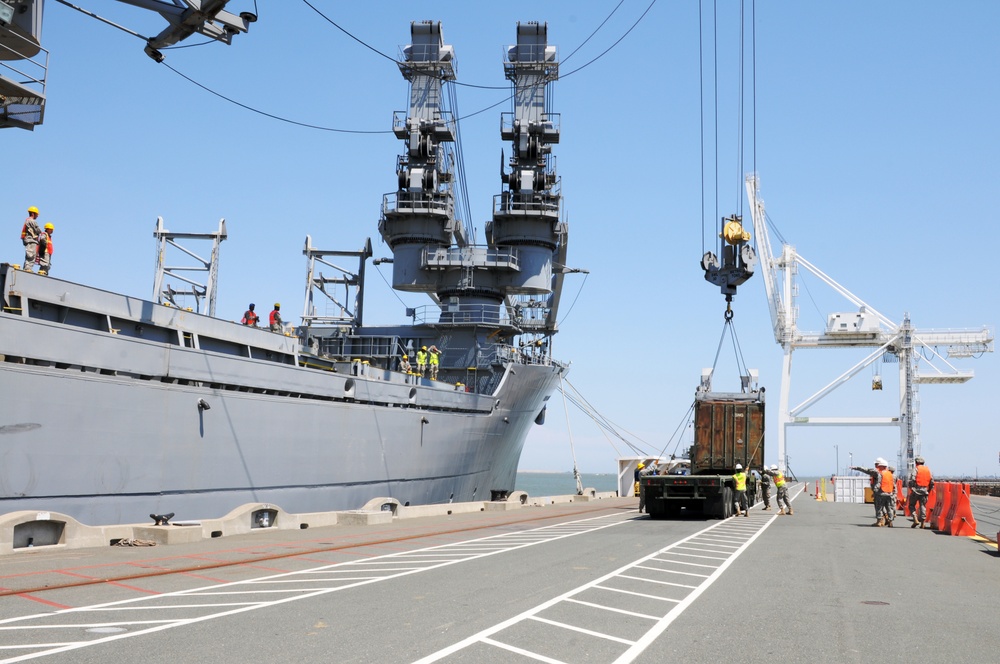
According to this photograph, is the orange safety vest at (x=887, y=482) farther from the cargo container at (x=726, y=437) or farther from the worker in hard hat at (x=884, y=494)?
the cargo container at (x=726, y=437)

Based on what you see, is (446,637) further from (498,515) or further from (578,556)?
(498,515)

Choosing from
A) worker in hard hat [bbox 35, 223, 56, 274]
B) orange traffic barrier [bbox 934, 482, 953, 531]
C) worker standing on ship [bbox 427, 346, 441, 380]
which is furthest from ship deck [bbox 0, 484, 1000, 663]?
worker standing on ship [bbox 427, 346, 441, 380]

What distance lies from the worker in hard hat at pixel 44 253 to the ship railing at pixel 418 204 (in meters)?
20.4

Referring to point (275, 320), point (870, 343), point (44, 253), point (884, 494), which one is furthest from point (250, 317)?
point (870, 343)

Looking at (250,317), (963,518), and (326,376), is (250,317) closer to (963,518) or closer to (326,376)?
(326,376)

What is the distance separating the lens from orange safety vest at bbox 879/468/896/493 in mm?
22344

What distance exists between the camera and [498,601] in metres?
9.09

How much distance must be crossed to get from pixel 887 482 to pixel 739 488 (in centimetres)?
410

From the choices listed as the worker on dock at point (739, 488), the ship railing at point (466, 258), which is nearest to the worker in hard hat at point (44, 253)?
the worker on dock at point (739, 488)

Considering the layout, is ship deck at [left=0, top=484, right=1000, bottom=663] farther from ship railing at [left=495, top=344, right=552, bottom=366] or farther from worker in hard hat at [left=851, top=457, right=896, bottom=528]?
ship railing at [left=495, top=344, right=552, bottom=366]

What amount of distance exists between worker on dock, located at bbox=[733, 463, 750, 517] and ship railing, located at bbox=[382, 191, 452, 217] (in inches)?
708

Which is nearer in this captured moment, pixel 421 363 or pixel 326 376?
pixel 326 376

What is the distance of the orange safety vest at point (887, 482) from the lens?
73.3ft

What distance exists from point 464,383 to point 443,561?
24137 mm
